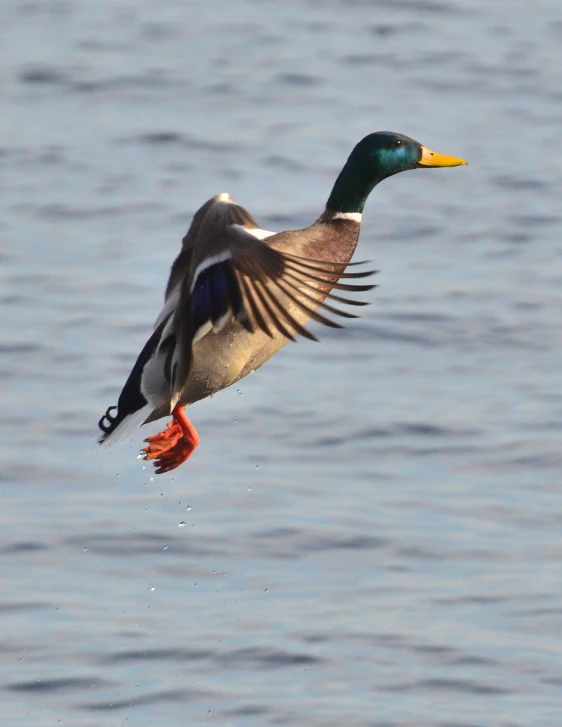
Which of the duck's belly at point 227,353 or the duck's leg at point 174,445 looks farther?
the duck's leg at point 174,445

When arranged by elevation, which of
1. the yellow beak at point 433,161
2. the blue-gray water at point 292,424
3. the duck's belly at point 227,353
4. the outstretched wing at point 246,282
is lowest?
the blue-gray water at point 292,424

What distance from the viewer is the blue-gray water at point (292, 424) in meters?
7.25

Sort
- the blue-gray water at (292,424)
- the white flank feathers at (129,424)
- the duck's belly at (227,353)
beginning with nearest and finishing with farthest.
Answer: the duck's belly at (227,353) → the white flank feathers at (129,424) → the blue-gray water at (292,424)

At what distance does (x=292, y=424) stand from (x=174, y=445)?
210 cm

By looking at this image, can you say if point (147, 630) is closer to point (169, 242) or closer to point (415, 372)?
point (415, 372)

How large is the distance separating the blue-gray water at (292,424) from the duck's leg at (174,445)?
0.90 metres

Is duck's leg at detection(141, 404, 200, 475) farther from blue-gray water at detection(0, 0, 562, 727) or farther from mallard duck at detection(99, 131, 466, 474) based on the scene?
blue-gray water at detection(0, 0, 562, 727)

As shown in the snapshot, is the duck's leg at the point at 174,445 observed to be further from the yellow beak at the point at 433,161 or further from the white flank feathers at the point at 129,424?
the yellow beak at the point at 433,161

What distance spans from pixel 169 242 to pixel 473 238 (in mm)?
1735

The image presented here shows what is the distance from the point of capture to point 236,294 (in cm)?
588

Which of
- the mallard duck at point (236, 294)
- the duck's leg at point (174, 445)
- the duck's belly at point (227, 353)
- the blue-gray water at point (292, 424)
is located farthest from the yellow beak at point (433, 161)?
the blue-gray water at point (292, 424)

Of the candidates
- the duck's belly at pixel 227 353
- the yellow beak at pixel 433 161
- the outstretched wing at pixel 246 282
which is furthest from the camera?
the yellow beak at pixel 433 161

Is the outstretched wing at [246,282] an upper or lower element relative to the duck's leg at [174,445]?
upper

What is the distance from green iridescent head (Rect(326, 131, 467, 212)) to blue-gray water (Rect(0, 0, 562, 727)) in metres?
1.70
